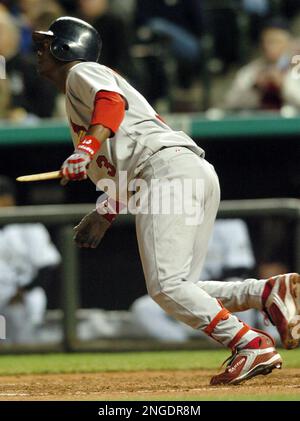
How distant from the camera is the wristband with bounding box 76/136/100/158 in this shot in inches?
A: 199

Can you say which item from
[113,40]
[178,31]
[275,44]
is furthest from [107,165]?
[178,31]

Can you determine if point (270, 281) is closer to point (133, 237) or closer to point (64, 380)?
point (64, 380)

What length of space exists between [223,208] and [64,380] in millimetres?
2579

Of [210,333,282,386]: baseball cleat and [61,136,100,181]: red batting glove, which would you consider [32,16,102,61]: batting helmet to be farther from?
[210,333,282,386]: baseball cleat

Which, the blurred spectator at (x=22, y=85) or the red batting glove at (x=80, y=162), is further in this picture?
the blurred spectator at (x=22, y=85)

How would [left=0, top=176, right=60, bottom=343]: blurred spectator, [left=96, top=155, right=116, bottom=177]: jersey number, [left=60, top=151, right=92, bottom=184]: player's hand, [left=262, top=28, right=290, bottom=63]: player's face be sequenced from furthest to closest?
[left=262, top=28, right=290, bottom=63]: player's face → [left=0, top=176, right=60, bottom=343]: blurred spectator → [left=96, top=155, right=116, bottom=177]: jersey number → [left=60, top=151, right=92, bottom=184]: player's hand

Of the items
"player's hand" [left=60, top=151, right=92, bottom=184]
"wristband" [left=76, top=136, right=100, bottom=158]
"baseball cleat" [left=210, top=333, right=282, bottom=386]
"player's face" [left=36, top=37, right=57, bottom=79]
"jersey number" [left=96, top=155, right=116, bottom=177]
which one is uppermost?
"player's face" [left=36, top=37, right=57, bottom=79]

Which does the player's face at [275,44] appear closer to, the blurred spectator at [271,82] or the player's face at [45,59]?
the blurred spectator at [271,82]

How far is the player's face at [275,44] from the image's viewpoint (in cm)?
962

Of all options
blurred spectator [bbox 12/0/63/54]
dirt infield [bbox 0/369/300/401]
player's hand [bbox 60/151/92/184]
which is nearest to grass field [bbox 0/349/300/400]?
dirt infield [bbox 0/369/300/401]

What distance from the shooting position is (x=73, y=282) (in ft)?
27.9

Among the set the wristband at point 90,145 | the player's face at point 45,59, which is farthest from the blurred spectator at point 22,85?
the wristband at point 90,145

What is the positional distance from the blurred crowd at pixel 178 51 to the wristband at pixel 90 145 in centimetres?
462

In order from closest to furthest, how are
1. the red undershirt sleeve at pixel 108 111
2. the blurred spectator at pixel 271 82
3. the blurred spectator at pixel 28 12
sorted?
the red undershirt sleeve at pixel 108 111
the blurred spectator at pixel 271 82
the blurred spectator at pixel 28 12
